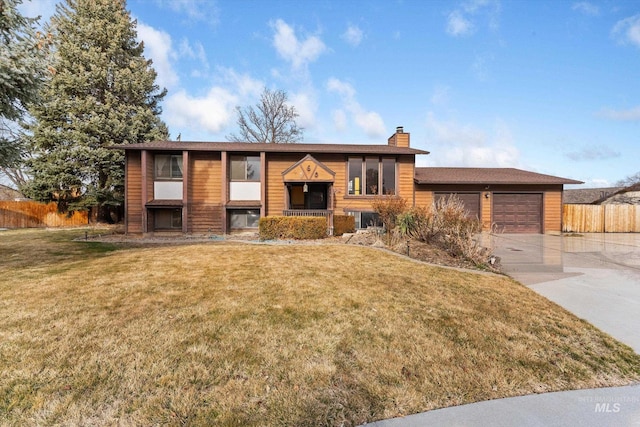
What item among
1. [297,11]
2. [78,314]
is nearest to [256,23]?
[297,11]

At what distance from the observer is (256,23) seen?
40.5ft

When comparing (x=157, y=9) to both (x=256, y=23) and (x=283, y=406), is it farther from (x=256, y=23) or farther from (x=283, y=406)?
(x=283, y=406)

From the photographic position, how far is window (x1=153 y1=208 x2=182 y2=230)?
46.5 ft

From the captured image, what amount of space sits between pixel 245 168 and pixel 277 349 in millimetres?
12530

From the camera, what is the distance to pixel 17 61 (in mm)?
6070

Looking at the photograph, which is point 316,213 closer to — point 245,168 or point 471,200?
point 245,168

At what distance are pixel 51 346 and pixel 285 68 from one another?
18426mm

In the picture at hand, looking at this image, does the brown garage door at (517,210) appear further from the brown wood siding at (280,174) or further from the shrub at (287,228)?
the shrub at (287,228)

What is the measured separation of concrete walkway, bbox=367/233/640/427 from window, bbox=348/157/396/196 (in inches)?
261

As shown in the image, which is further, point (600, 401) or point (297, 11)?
point (297, 11)

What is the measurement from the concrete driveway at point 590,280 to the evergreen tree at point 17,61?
37.4 feet

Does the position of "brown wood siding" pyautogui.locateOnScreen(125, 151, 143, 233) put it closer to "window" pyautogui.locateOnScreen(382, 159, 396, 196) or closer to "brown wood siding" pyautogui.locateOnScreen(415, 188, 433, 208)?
"window" pyautogui.locateOnScreen(382, 159, 396, 196)

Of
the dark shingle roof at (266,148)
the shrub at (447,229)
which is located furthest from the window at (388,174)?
the shrub at (447,229)

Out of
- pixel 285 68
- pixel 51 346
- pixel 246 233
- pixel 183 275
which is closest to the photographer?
pixel 51 346
